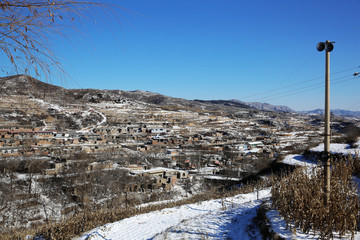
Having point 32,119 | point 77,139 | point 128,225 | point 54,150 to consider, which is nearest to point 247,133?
point 77,139

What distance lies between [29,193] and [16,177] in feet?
10.7

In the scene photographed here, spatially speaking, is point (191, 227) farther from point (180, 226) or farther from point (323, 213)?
point (323, 213)

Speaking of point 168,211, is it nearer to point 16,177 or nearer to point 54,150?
point 16,177

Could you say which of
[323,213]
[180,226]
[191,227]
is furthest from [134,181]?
[323,213]

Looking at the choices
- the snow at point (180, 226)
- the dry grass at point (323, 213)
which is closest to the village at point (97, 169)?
the snow at point (180, 226)

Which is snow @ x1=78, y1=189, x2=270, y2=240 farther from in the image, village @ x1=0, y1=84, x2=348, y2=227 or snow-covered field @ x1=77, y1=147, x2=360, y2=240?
village @ x1=0, y1=84, x2=348, y2=227

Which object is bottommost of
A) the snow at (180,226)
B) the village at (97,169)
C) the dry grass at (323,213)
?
the village at (97,169)

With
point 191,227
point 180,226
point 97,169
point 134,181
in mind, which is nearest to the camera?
point 191,227

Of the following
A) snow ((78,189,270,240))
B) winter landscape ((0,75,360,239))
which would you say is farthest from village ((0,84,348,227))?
snow ((78,189,270,240))

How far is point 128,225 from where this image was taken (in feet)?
20.6

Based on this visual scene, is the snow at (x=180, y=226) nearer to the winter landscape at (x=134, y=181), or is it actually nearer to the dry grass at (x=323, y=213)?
the winter landscape at (x=134, y=181)

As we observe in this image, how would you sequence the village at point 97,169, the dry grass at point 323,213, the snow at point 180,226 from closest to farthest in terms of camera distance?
the dry grass at point 323,213 → the snow at point 180,226 → the village at point 97,169

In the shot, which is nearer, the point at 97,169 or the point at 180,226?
the point at 180,226

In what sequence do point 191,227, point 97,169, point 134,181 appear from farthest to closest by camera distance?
point 97,169 < point 134,181 < point 191,227
